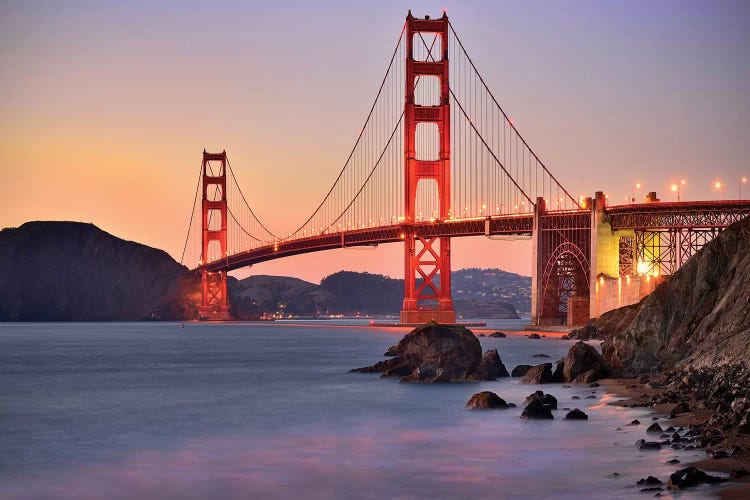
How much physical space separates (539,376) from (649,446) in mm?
15088

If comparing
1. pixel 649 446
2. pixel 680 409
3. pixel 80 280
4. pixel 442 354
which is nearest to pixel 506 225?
pixel 442 354

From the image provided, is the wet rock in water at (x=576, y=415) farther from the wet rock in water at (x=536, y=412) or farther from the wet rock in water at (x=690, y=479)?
the wet rock in water at (x=690, y=479)

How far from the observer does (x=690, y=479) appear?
15.6 meters

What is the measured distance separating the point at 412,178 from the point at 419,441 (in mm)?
73556

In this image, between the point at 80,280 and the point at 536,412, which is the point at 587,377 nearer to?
the point at 536,412

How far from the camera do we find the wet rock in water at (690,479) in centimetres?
1557

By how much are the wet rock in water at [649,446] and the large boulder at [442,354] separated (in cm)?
1556

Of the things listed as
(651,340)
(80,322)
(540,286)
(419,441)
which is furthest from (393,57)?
(80,322)

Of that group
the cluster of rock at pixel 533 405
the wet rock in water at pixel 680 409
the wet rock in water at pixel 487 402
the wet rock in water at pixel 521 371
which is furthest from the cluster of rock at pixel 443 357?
the wet rock in water at pixel 680 409

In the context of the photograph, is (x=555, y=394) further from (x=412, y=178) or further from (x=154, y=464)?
(x=412, y=178)

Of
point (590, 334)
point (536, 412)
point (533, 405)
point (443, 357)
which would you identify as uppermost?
point (590, 334)

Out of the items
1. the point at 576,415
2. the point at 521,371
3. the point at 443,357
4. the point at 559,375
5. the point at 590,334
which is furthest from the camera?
the point at 590,334

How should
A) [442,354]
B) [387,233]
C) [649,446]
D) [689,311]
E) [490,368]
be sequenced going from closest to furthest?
[649,446] → [689,311] → [442,354] → [490,368] → [387,233]

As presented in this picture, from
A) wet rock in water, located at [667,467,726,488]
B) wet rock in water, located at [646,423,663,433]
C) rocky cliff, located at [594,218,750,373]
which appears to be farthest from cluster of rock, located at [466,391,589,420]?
wet rock in water, located at [667,467,726,488]
